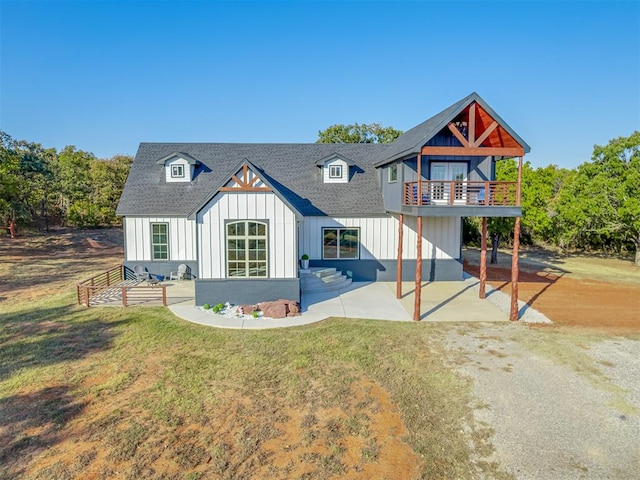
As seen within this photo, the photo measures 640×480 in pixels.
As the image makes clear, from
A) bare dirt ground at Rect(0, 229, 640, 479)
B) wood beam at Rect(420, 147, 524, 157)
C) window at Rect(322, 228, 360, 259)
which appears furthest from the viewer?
window at Rect(322, 228, 360, 259)

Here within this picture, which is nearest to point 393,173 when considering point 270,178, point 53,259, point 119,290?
point 270,178

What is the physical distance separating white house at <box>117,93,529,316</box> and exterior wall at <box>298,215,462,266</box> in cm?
5

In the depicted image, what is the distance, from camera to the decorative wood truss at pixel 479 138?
12711 mm

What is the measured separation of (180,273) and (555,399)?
1496 centimetres

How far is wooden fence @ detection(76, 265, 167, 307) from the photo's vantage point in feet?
45.1

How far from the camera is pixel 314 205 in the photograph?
60.7 feet

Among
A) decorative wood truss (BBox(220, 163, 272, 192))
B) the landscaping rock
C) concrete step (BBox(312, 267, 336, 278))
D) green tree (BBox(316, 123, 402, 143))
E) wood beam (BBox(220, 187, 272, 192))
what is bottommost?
the landscaping rock

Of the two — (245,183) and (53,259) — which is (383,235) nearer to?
(245,183)

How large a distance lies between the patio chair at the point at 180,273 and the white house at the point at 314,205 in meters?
0.27

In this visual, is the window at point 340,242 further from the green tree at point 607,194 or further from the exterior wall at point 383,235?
the green tree at point 607,194

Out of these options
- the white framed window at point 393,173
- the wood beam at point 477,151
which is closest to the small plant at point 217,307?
the wood beam at point 477,151

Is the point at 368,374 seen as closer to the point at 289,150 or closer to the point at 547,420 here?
the point at 547,420

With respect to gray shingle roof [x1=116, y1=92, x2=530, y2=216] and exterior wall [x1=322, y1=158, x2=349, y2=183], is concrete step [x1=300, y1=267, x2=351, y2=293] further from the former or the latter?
exterior wall [x1=322, y1=158, x2=349, y2=183]

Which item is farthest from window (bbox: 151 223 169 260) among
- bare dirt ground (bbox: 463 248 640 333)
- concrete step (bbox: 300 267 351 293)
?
bare dirt ground (bbox: 463 248 640 333)
